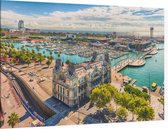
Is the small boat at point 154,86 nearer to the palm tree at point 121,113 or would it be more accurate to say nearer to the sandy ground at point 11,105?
the palm tree at point 121,113

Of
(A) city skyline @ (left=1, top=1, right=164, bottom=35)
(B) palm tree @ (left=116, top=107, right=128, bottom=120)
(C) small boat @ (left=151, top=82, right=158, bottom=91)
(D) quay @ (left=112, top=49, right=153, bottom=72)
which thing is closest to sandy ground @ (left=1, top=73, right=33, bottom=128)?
(A) city skyline @ (left=1, top=1, right=164, bottom=35)

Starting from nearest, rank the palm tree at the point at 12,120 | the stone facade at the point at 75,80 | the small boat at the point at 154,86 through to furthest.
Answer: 1. the palm tree at the point at 12,120
2. the stone facade at the point at 75,80
3. the small boat at the point at 154,86

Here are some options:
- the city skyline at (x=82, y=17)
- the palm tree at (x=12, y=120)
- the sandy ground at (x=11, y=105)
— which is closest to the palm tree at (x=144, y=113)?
the city skyline at (x=82, y=17)

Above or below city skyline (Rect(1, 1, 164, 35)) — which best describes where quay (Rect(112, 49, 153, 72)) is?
below

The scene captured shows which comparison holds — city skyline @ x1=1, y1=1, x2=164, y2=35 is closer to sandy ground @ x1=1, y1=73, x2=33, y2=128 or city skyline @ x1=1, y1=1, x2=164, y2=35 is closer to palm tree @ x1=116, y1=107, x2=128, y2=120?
sandy ground @ x1=1, y1=73, x2=33, y2=128

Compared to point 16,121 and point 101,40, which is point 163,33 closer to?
point 101,40

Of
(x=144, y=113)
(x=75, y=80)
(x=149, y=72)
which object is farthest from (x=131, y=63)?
(x=75, y=80)

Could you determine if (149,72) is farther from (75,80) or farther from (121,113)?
(75,80)
